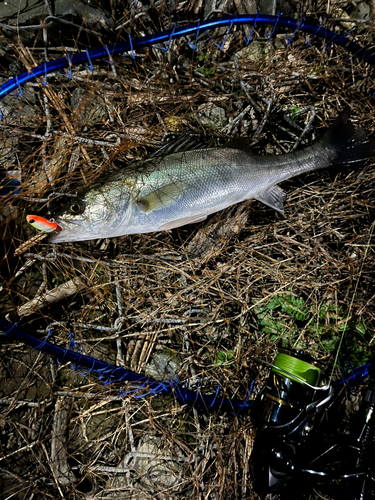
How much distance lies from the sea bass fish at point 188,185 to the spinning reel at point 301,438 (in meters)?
1.53

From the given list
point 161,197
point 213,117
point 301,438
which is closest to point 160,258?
point 161,197

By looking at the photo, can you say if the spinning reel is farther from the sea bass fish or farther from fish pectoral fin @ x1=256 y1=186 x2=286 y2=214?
the sea bass fish

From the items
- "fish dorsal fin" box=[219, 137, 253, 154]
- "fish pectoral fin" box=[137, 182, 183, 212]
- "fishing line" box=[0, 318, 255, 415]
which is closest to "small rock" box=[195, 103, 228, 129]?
"fish dorsal fin" box=[219, 137, 253, 154]

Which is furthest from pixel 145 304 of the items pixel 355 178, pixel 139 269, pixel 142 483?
pixel 355 178

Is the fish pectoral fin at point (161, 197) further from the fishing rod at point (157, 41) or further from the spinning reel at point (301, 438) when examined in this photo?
the spinning reel at point (301, 438)

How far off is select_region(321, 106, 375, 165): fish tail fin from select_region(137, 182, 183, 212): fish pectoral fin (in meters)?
1.51

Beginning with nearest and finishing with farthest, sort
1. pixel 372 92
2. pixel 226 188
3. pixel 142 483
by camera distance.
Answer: pixel 226 188 → pixel 142 483 → pixel 372 92

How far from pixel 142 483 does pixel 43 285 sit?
220 centimetres

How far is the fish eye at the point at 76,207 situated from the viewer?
2760mm

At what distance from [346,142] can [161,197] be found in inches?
74.5

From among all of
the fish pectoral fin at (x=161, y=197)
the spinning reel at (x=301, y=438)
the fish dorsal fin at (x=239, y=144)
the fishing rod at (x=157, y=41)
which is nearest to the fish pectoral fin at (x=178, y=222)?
the fish pectoral fin at (x=161, y=197)

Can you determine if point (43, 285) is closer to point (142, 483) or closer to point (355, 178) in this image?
point (142, 483)

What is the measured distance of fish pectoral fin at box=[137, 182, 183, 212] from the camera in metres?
2.91

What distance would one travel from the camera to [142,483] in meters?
3.31
